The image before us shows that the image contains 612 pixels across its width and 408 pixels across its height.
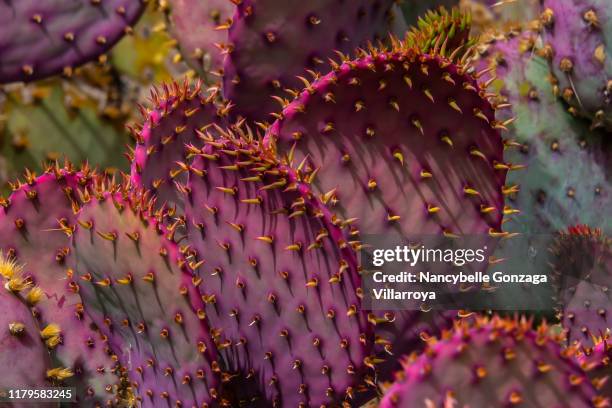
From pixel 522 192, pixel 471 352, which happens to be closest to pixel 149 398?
pixel 471 352

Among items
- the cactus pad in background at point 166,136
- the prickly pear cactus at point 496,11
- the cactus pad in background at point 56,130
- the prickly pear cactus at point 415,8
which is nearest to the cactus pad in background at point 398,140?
the cactus pad in background at point 166,136

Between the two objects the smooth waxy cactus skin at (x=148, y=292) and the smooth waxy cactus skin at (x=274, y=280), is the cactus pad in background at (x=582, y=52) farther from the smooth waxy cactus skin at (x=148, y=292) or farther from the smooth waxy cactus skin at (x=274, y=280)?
the smooth waxy cactus skin at (x=148, y=292)

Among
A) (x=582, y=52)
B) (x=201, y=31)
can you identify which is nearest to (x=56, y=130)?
(x=201, y=31)

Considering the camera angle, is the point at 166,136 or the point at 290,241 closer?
the point at 290,241

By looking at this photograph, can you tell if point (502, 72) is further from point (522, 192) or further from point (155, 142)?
point (155, 142)

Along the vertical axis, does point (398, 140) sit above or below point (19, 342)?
above

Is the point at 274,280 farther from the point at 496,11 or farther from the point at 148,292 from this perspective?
the point at 496,11
